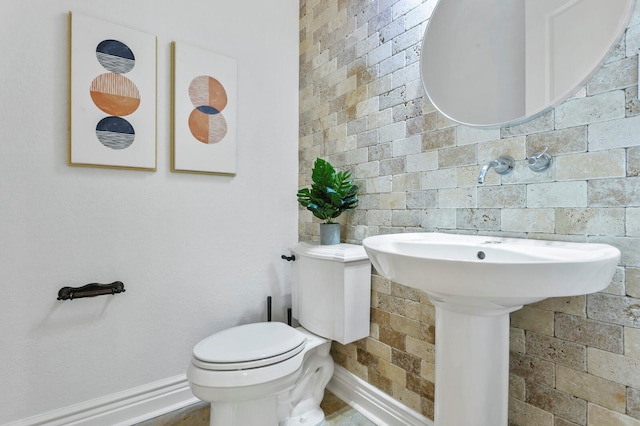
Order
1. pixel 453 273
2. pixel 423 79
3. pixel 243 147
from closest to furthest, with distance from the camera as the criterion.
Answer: pixel 453 273
pixel 423 79
pixel 243 147

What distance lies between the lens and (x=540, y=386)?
0.96 meters

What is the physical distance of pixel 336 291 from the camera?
1.42m

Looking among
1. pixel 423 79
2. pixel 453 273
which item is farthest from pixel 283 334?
pixel 423 79

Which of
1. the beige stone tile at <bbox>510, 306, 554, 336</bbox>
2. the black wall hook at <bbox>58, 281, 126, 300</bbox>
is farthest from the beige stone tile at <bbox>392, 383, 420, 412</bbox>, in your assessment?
the black wall hook at <bbox>58, 281, 126, 300</bbox>

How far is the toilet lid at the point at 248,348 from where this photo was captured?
3.73 feet

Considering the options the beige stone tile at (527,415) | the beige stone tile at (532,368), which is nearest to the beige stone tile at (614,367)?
the beige stone tile at (532,368)

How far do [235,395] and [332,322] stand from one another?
0.52 m

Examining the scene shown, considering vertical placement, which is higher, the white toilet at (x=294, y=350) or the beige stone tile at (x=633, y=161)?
the beige stone tile at (x=633, y=161)

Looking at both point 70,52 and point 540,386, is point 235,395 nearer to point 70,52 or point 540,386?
point 540,386

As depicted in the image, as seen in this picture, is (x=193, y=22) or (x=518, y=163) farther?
(x=193, y=22)

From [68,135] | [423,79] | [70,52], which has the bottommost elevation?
[68,135]

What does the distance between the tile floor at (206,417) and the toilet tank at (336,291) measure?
41 cm

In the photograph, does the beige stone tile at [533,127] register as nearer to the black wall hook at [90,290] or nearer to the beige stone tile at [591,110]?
the beige stone tile at [591,110]

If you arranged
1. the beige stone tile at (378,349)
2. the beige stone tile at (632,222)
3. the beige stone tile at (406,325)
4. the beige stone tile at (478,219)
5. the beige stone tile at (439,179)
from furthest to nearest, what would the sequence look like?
the beige stone tile at (378,349)
the beige stone tile at (406,325)
the beige stone tile at (439,179)
the beige stone tile at (478,219)
the beige stone tile at (632,222)
